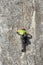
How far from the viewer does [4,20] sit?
958cm

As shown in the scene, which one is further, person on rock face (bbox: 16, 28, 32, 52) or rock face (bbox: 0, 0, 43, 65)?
rock face (bbox: 0, 0, 43, 65)

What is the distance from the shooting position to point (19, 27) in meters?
9.48

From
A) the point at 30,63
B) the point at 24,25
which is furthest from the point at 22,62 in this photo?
the point at 24,25

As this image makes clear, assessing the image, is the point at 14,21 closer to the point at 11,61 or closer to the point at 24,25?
the point at 24,25

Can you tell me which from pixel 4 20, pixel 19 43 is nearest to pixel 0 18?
pixel 4 20

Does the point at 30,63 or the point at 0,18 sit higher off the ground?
the point at 0,18

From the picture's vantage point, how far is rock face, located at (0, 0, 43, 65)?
30.6ft

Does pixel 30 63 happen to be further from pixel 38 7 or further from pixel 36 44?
pixel 38 7

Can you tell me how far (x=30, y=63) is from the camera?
9.30m

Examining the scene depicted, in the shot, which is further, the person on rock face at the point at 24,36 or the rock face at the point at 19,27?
the rock face at the point at 19,27

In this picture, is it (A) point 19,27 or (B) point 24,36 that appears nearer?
(B) point 24,36

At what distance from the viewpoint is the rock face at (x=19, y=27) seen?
9.34m

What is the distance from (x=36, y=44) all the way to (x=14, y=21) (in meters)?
0.69

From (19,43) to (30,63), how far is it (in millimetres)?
486
